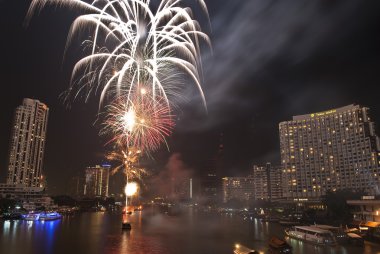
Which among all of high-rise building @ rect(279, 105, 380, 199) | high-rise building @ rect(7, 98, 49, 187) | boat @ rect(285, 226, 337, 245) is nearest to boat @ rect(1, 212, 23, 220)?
high-rise building @ rect(7, 98, 49, 187)

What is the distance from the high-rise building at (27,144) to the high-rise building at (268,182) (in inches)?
4840

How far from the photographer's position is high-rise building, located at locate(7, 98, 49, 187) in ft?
439

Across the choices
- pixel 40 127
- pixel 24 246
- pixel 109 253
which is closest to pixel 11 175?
pixel 40 127

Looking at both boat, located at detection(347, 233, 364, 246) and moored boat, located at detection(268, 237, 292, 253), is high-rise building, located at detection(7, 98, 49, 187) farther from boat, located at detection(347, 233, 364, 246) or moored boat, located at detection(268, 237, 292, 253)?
boat, located at detection(347, 233, 364, 246)

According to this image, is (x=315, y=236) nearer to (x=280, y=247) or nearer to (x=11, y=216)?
(x=280, y=247)

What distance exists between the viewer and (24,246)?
39.0m

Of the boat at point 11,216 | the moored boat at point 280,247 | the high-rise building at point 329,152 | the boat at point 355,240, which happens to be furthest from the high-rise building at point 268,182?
the moored boat at point 280,247

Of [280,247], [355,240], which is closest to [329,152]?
[355,240]

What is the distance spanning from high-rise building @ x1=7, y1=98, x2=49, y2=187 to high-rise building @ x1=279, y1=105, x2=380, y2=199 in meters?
108

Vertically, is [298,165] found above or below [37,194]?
above

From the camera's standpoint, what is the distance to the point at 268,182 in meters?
193

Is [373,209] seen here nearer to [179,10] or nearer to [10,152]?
[179,10]

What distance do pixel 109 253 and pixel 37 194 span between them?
11538 centimetres

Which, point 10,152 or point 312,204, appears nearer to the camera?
point 312,204
